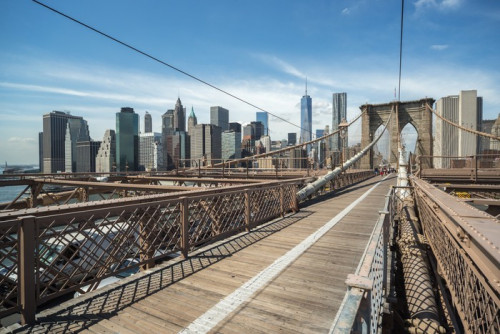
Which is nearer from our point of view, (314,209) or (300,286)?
(300,286)

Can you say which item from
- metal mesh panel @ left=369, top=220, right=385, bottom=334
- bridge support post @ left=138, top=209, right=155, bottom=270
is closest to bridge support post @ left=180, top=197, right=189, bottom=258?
bridge support post @ left=138, top=209, right=155, bottom=270

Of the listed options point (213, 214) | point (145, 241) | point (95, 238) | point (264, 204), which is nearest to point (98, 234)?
point (145, 241)

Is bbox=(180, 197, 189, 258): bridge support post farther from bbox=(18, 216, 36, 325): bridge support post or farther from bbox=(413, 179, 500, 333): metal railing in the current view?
bbox=(413, 179, 500, 333): metal railing

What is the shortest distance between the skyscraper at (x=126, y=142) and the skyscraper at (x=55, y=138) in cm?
2060

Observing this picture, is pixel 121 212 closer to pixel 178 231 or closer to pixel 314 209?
pixel 178 231

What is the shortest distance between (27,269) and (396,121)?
58.2 meters

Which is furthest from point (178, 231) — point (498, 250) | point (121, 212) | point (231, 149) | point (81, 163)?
point (231, 149)

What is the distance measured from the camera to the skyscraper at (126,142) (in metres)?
140

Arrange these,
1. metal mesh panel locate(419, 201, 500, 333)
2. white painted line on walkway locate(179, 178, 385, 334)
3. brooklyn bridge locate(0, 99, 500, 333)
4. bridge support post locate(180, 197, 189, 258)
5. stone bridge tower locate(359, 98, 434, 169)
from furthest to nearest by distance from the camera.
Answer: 1. stone bridge tower locate(359, 98, 434, 169)
2. bridge support post locate(180, 197, 189, 258)
3. white painted line on walkway locate(179, 178, 385, 334)
4. brooklyn bridge locate(0, 99, 500, 333)
5. metal mesh panel locate(419, 201, 500, 333)

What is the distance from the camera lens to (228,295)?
168 inches

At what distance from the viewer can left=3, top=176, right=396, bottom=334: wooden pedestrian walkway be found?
11.4 feet

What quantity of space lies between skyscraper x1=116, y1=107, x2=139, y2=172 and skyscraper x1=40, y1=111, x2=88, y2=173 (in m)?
20.6

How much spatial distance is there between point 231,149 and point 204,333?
7442 inches

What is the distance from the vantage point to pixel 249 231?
8.13 m
